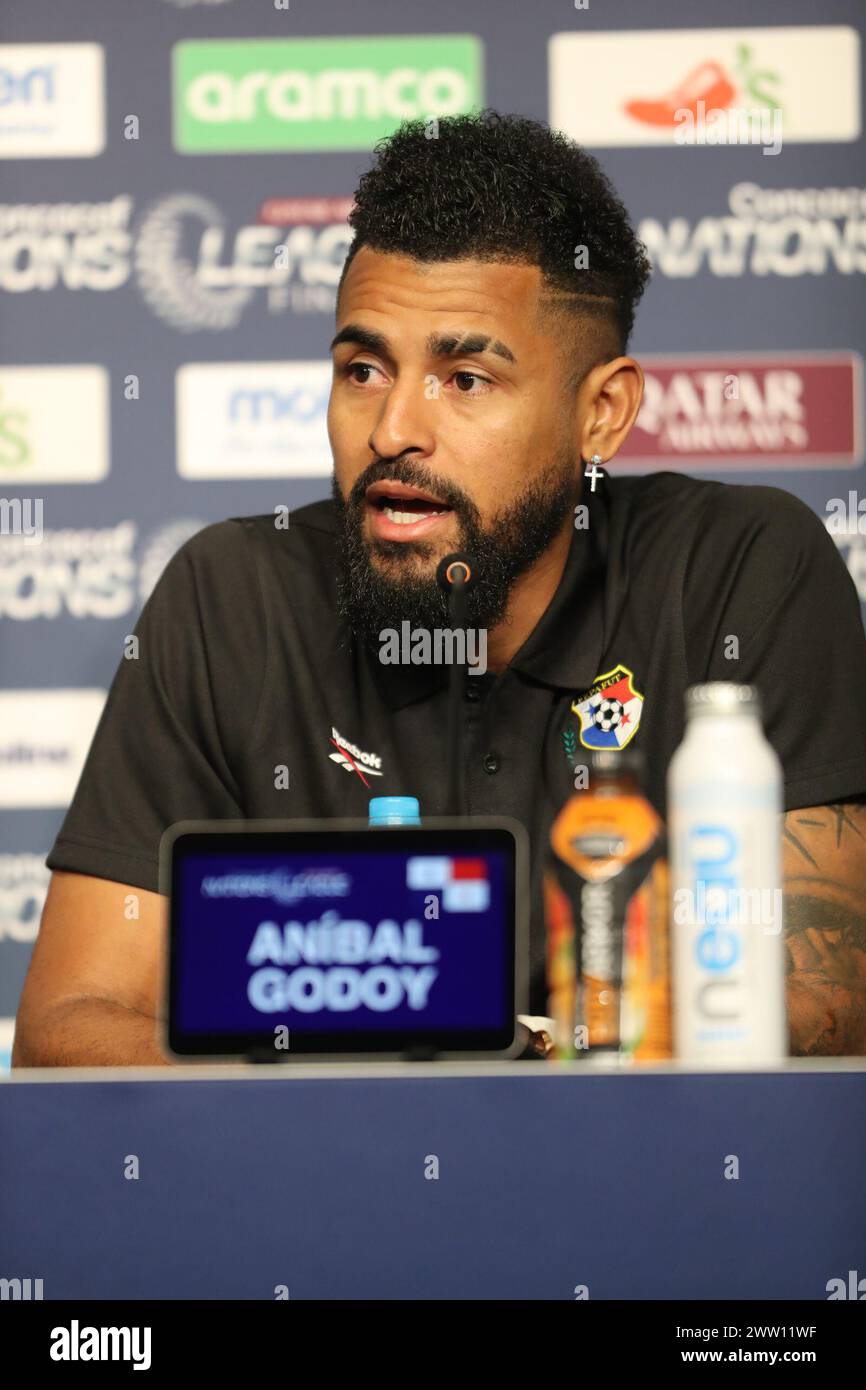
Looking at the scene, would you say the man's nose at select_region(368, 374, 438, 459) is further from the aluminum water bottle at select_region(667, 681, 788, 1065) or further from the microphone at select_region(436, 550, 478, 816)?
the aluminum water bottle at select_region(667, 681, 788, 1065)

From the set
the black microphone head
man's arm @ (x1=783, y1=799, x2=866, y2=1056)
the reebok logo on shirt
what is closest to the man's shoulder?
the reebok logo on shirt

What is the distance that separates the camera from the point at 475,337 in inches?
64.1

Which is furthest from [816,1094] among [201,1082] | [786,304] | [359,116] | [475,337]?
[359,116]

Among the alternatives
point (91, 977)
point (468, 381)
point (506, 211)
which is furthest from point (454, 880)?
point (506, 211)

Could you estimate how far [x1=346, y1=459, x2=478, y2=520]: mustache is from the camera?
1.59 m

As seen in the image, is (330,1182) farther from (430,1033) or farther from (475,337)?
(475,337)

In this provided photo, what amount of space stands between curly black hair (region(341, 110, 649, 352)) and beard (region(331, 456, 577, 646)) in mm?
221

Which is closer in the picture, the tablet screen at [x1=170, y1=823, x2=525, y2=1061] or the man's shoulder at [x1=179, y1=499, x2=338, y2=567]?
the tablet screen at [x1=170, y1=823, x2=525, y2=1061]

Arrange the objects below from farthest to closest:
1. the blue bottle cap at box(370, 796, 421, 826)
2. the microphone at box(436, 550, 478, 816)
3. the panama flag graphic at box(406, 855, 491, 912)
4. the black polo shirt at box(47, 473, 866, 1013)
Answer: the black polo shirt at box(47, 473, 866, 1013) → the microphone at box(436, 550, 478, 816) → the blue bottle cap at box(370, 796, 421, 826) → the panama flag graphic at box(406, 855, 491, 912)

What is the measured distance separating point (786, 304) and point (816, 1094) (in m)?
1.56

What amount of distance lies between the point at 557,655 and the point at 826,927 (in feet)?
1.51

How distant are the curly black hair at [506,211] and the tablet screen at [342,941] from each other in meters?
0.93

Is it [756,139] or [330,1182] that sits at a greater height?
[756,139]

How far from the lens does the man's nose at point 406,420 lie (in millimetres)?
1579
